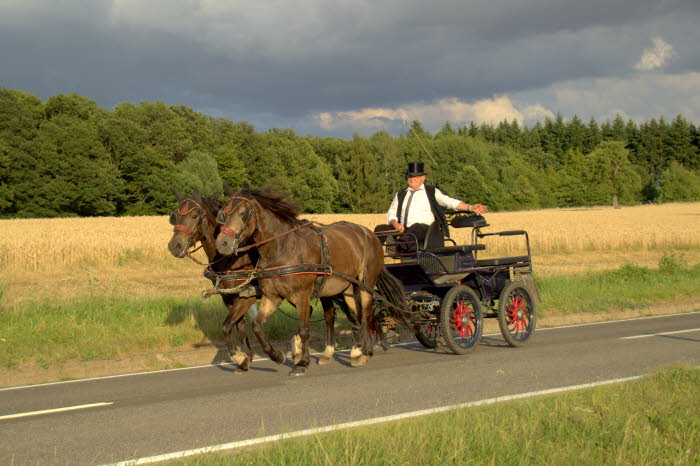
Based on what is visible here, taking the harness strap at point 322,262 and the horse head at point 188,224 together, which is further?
the harness strap at point 322,262

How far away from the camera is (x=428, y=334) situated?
1134cm

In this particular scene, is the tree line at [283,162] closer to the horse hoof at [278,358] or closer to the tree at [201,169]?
the tree at [201,169]

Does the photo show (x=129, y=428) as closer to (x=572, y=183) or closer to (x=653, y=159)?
(x=572, y=183)

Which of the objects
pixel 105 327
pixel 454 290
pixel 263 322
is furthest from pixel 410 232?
pixel 105 327

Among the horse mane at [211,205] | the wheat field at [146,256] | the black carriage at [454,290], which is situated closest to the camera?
the horse mane at [211,205]

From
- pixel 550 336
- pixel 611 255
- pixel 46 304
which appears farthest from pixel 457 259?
pixel 611 255

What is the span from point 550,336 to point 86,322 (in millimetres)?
7800

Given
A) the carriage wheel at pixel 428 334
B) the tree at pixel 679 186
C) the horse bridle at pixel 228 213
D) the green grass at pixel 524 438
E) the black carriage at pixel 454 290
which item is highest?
the tree at pixel 679 186

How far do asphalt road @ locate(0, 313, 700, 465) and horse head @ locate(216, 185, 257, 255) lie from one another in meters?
1.65

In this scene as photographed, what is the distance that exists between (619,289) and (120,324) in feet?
39.9

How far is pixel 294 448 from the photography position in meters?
4.82

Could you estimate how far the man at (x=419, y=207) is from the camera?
11086 mm

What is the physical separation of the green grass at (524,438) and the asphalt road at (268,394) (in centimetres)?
106

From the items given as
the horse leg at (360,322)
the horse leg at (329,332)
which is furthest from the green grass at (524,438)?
the horse leg at (329,332)
